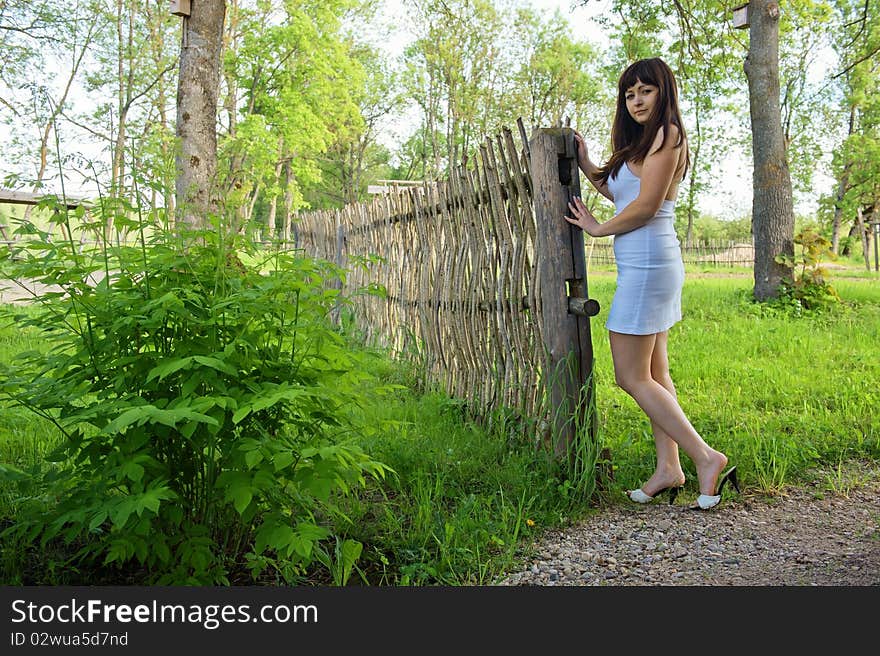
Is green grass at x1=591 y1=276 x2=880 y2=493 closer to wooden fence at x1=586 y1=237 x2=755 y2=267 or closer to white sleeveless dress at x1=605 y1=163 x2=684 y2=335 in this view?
white sleeveless dress at x1=605 y1=163 x2=684 y2=335

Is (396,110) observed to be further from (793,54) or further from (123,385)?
(123,385)

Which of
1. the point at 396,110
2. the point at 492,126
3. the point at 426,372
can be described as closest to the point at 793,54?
the point at 492,126

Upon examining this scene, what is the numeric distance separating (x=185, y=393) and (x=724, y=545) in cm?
223

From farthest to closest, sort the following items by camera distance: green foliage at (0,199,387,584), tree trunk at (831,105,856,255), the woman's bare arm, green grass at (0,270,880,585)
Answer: tree trunk at (831,105,856,255) → the woman's bare arm → green grass at (0,270,880,585) → green foliage at (0,199,387,584)

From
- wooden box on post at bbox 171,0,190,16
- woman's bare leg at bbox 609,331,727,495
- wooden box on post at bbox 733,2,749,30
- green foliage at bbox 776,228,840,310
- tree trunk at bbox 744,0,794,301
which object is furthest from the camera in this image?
wooden box on post at bbox 733,2,749,30

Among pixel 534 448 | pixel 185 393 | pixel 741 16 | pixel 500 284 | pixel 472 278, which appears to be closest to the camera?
pixel 185 393

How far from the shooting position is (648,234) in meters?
3.31

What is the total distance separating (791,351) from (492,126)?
31.9m

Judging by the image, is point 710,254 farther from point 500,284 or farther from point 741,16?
point 500,284

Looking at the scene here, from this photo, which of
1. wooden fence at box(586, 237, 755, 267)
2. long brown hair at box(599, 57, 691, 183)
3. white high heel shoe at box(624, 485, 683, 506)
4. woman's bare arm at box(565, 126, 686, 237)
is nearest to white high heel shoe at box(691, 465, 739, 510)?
white high heel shoe at box(624, 485, 683, 506)

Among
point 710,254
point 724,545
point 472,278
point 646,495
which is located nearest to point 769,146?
point 472,278

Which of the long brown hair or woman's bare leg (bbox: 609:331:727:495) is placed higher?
the long brown hair

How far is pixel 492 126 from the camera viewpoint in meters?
37.2

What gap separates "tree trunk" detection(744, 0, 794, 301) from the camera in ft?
32.0
